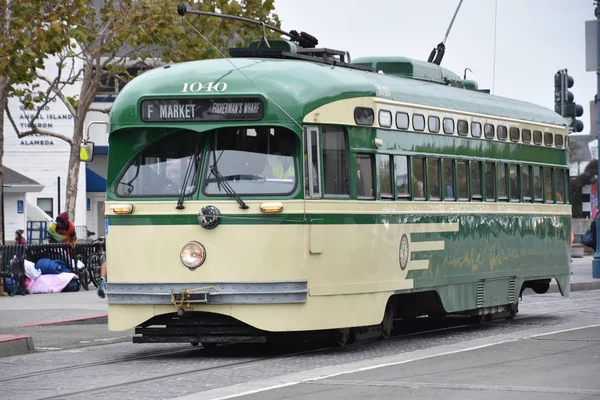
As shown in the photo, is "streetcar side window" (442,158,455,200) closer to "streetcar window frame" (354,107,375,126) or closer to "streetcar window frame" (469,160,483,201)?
"streetcar window frame" (469,160,483,201)

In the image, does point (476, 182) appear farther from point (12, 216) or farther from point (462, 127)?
point (12, 216)

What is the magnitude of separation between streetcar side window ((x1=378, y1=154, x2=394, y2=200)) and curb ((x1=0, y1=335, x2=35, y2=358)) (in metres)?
4.44

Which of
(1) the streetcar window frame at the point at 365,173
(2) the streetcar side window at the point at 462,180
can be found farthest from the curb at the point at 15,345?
(2) the streetcar side window at the point at 462,180

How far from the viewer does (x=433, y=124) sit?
55.9 feet

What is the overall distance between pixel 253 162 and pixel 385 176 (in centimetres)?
197

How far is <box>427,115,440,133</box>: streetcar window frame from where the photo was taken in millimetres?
16925

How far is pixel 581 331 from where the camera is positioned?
17.2m

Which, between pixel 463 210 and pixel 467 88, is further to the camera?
pixel 467 88

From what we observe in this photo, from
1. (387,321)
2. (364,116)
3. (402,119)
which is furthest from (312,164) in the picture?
(387,321)

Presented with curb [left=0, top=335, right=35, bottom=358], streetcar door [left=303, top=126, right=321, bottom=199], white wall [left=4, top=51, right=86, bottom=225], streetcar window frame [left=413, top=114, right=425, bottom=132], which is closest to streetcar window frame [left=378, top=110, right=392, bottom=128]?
streetcar window frame [left=413, top=114, right=425, bottom=132]

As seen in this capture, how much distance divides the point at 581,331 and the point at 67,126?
39658 millimetres

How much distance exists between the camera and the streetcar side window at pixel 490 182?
18.5 meters

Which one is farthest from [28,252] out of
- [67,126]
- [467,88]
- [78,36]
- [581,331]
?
[67,126]

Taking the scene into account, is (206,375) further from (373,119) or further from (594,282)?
(594,282)
